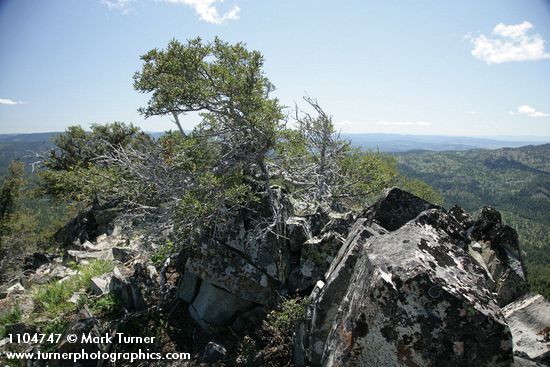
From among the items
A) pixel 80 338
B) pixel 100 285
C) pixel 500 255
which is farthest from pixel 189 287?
pixel 500 255

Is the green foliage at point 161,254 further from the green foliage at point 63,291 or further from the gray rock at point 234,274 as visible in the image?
the gray rock at point 234,274

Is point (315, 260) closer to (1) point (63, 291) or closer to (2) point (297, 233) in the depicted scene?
(2) point (297, 233)

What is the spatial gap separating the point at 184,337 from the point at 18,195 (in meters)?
49.5

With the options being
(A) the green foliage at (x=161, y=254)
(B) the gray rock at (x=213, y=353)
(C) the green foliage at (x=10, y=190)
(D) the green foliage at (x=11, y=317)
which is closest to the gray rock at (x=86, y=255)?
(A) the green foliage at (x=161, y=254)

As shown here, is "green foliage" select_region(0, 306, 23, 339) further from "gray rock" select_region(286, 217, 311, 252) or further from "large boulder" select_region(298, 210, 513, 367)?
"large boulder" select_region(298, 210, 513, 367)

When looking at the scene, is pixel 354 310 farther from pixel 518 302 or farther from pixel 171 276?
pixel 171 276

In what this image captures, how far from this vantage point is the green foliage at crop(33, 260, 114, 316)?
9.97 metres

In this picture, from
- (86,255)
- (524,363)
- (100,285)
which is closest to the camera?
(524,363)

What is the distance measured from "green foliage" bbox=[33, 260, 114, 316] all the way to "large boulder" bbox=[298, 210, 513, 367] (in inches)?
356

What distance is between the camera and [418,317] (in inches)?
178

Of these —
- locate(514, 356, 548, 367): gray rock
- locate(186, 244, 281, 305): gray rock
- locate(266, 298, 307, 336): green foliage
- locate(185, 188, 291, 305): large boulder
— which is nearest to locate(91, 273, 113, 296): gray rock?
locate(185, 188, 291, 305): large boulder

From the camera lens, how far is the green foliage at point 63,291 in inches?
392

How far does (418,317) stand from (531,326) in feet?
11.2

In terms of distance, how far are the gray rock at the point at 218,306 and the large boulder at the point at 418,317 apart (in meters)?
4.26
